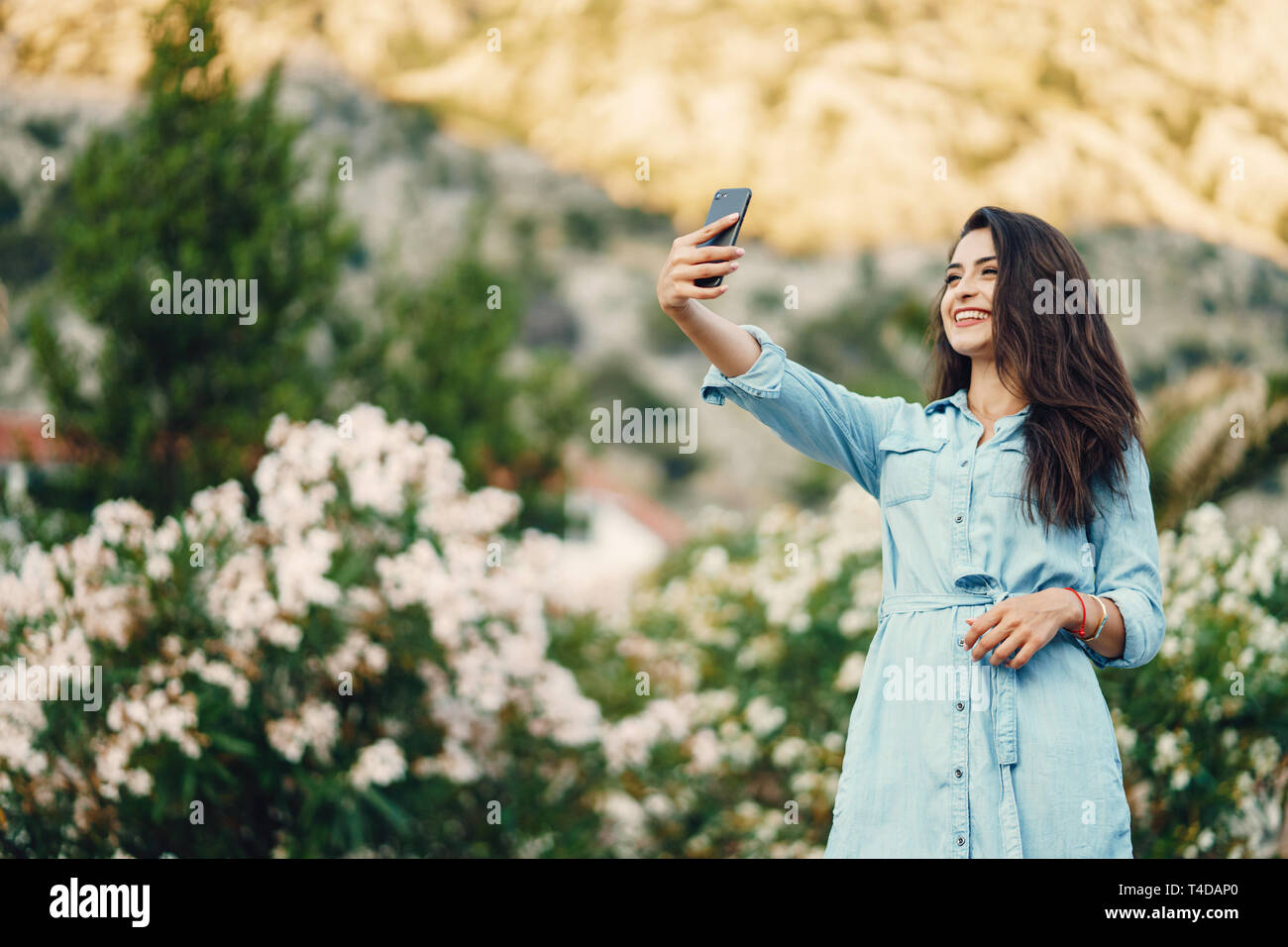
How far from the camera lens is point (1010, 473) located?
5.80 ft

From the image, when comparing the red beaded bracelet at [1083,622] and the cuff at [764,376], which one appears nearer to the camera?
the red beaded bracelet at [1083,622]

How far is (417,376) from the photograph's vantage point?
9.36 metres

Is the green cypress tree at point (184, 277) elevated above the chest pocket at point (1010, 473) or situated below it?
above

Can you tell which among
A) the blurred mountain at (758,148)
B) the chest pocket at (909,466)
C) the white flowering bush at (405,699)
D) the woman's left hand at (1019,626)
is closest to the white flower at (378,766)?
the white flowering bush at (405,699)

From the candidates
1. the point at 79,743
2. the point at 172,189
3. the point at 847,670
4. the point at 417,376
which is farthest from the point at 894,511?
the point at 417,376

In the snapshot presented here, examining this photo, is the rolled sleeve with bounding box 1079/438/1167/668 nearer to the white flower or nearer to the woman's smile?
the woman's smile

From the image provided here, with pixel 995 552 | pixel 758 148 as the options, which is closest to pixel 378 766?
pixel 995 552

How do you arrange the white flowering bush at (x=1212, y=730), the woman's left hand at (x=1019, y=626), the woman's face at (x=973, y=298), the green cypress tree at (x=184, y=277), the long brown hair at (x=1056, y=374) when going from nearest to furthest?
the woman's left hand at (x=1019, y=626)
the long brown hair at (x=1056, y=374)
the woman's face at (x=973, y=298)
the white flowering bush at (x=1212, y=730)
the green cypress tree at (x=184, y=277)

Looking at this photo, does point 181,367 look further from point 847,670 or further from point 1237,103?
point 1237,103

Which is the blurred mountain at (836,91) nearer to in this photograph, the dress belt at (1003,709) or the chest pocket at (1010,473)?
the chest pocket at (1010,473)

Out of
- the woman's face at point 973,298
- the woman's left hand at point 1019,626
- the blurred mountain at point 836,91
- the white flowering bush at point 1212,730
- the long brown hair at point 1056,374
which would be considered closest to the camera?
the woman's left hand at point 1019,626

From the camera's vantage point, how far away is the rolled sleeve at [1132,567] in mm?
1661

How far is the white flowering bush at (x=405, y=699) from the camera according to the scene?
3.42 m

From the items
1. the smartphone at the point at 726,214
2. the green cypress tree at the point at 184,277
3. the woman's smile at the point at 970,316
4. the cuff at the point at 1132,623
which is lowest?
the cuff at the point at 1132,623
